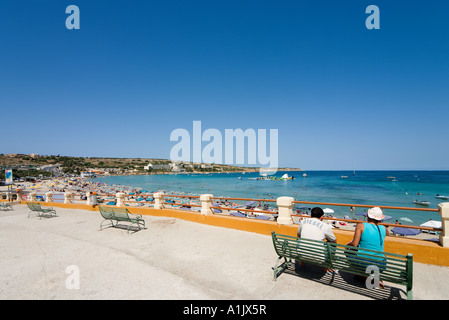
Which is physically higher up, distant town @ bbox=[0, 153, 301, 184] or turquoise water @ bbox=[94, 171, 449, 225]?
distant town @ bbox=[0, 153, 301, 184]

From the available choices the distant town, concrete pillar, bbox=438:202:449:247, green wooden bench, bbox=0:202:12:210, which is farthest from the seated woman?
the distant town

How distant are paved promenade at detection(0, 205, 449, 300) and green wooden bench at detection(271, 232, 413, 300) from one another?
0.39m

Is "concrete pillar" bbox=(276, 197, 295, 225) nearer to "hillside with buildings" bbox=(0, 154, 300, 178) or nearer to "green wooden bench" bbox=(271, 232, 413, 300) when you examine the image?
"green wooden bench" bbox=(271, 232, 413, 300)

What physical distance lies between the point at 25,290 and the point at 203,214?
502 cm

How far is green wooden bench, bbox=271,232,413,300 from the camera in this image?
9.24 feet

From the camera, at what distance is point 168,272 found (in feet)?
13.1

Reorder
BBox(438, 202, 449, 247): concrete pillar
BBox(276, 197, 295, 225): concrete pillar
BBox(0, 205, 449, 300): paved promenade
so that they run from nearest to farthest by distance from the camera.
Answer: BBox(0, 205, 449, 300): paved promenade, BBox(438, 202, 449, 247): concrete pillar, BBox(276, 197, 295, 225): concrete pillar

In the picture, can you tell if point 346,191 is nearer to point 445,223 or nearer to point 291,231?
point 291,231

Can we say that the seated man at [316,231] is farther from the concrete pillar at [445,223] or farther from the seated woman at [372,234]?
the concrete pillar at [445,223]

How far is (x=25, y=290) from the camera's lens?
339 centimetres

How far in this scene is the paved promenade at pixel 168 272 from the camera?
326cm
